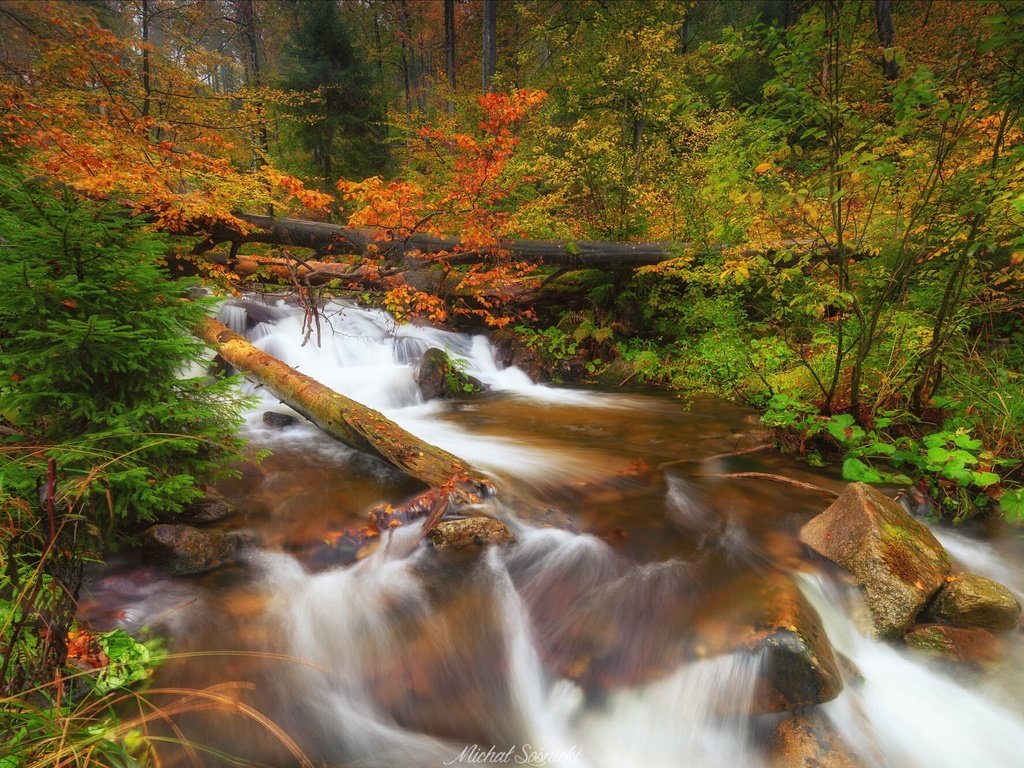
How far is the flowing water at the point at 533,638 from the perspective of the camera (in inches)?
102

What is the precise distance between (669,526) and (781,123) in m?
3.36

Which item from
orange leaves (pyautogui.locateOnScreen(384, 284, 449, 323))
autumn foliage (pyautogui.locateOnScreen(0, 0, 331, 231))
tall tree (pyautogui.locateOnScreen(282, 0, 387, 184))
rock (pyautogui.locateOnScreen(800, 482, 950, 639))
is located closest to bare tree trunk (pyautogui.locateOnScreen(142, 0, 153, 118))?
autumn foliage (pyautogui.locateOnScreen(0, 0, 331, 231))

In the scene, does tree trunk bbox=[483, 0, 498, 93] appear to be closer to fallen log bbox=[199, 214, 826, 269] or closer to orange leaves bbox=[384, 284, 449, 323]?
fallen log bbox=[199, 214, 826, 269]

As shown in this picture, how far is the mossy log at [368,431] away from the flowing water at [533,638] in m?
0.36

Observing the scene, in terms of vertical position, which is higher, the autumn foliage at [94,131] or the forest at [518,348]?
the autumn foliage at [94,131]

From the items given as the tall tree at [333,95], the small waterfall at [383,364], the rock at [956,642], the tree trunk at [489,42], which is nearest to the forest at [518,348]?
the rock at [956,642]

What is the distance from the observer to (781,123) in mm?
3684

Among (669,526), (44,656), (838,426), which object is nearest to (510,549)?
(669,526)

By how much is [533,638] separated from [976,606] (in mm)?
2744

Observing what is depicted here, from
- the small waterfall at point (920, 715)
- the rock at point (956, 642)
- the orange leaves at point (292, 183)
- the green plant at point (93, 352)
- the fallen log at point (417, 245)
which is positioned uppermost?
the orange leaves at point (292, 183)

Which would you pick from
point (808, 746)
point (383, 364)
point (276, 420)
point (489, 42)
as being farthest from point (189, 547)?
point (489, 42)

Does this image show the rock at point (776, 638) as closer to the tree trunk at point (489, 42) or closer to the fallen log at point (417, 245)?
the fallen log at point (417, 245)

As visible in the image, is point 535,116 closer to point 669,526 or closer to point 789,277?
point 789,277

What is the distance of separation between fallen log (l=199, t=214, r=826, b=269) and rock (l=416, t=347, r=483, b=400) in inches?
71.3
